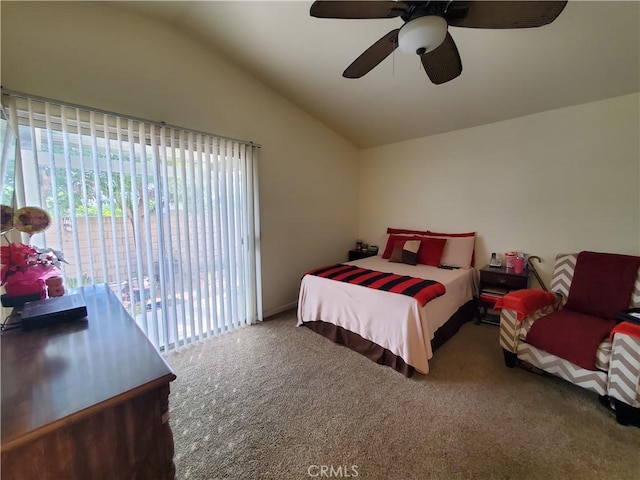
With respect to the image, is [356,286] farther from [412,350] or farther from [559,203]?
[559,203]

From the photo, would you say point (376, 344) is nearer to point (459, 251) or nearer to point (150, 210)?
point (459, 251)

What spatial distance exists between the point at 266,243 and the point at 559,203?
3.20 m

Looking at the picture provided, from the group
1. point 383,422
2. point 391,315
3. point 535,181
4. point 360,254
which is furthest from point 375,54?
point 360,254

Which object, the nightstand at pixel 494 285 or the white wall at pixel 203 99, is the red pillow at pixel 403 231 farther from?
the nightstand at pixel 494 285

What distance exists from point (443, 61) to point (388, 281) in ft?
5.59

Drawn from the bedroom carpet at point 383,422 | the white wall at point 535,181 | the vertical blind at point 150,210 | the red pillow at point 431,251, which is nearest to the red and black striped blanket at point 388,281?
the bedroom carpet at point 383,422

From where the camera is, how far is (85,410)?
622 millimetres

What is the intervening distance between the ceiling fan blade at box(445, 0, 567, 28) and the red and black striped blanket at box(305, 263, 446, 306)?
171 centimetres

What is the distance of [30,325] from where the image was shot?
1050 millimetres

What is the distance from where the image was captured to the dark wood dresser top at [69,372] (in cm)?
60

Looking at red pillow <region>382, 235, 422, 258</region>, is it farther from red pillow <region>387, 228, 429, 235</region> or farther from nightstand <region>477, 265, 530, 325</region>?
nightstand <region>477, 265, 530, 325</region>

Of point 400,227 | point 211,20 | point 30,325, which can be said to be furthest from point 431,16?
point 400,227

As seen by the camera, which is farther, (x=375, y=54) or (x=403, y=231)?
(x=403, y=231)

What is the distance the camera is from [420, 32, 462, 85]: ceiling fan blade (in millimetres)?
1444
